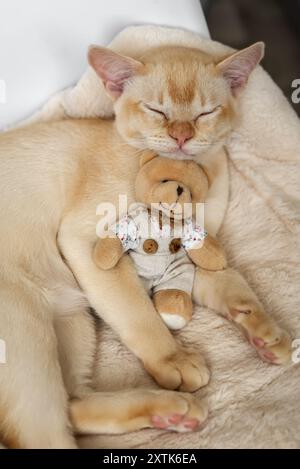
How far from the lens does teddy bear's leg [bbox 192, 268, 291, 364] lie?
1110mm

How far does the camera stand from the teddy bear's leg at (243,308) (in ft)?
3.64

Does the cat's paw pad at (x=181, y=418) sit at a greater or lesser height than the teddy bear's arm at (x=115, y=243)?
lesser

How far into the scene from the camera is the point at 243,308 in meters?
1.16

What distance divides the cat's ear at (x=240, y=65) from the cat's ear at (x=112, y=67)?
7.8 inches

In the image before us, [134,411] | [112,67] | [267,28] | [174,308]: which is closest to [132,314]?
[174,308]

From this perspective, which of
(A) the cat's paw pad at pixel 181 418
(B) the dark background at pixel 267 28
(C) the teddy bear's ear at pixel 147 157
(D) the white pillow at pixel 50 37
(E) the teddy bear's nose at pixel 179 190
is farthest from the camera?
(B) the dark background at pixel 267 28

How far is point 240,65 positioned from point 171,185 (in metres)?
0.37

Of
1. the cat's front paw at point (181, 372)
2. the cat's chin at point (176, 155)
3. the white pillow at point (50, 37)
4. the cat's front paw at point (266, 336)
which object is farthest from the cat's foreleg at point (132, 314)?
the white pillow at point (50, 37)

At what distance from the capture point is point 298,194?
1476 millimetres

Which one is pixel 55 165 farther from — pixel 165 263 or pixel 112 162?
pixel 165 263

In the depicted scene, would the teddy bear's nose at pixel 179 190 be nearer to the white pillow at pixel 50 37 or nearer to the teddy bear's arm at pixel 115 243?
the teddy bear's arm at pixel 115 243

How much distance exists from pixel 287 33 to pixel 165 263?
1381 mm

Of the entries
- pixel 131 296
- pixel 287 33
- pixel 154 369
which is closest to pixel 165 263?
pixel 131 296

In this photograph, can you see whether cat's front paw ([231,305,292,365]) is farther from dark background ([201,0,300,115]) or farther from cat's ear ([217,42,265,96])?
dark background ([201,0,300,115])
